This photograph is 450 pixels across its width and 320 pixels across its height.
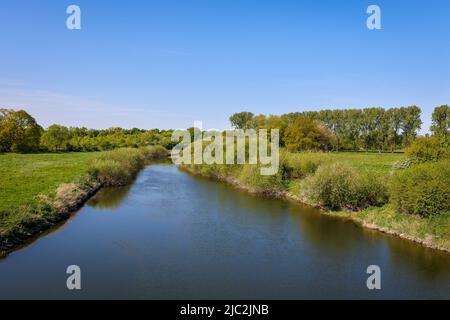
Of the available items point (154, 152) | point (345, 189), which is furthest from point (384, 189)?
point (154, 152)

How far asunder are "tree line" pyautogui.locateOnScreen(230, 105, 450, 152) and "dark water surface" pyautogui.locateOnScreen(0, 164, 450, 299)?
32842 mm

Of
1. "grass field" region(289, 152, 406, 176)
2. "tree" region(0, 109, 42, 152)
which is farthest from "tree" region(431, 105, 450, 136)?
"tree" region(0, 109, 42, 152)

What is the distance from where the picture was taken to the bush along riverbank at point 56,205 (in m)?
19.9

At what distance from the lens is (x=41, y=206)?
2406 centimetres

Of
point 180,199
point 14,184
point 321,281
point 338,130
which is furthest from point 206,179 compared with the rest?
point 338,130

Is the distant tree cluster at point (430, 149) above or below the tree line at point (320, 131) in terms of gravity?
below

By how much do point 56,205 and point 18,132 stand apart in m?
49.9

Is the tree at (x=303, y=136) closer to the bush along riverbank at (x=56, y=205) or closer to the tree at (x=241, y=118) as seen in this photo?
the bush along riverbank at (x=56, y=205)

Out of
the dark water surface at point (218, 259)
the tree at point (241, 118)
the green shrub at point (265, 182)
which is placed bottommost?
Answer: the dark water surface at point (218, 259)

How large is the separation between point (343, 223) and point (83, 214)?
19.8 meters

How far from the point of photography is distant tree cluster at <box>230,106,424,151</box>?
61.0 meters

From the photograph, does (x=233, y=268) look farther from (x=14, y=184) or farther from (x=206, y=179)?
(x=206, y=179)

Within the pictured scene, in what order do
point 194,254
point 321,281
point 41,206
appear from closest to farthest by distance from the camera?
1. point 321,281
2. point 194,254
3. point 41,206

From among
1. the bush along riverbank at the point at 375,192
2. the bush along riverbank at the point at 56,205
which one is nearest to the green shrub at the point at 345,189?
the bush along riverbank at the point at 375,192
